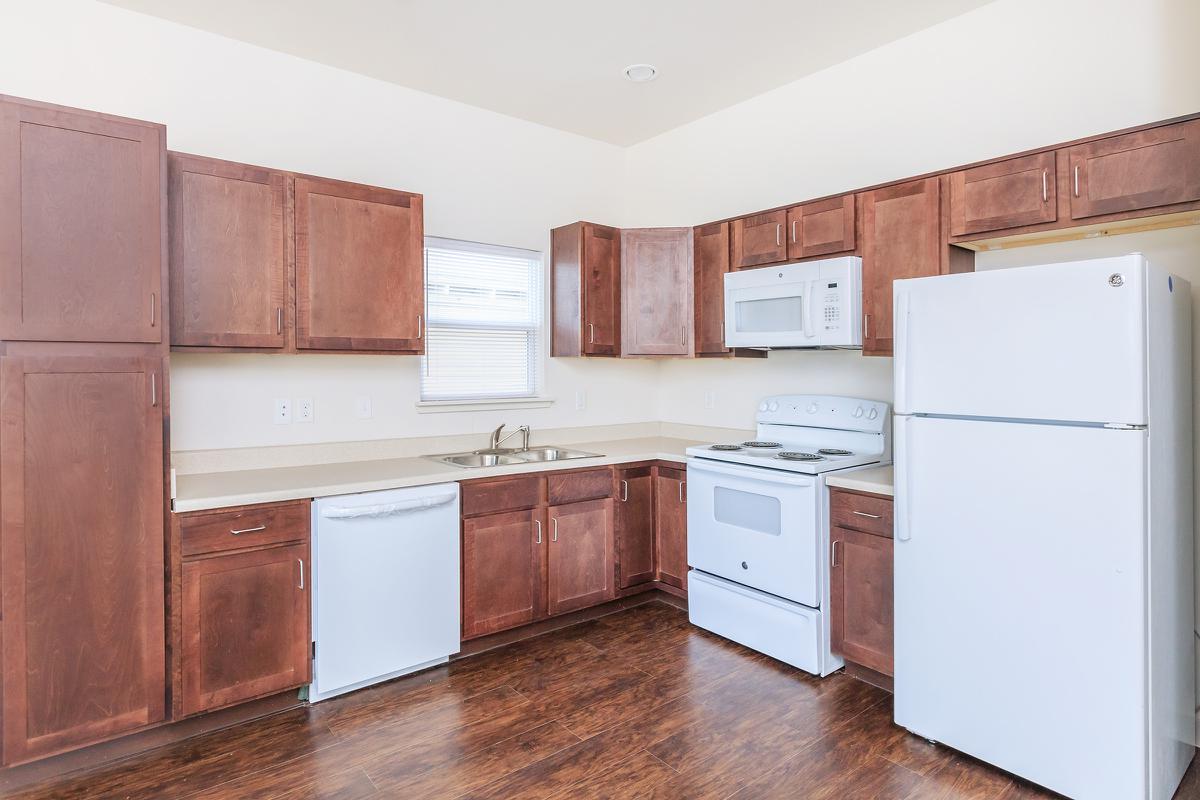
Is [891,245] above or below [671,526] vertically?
above

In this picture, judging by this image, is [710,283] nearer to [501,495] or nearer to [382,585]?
[501,495]

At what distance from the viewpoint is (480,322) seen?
379 centimetres

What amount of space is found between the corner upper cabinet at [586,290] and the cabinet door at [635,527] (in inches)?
31.1

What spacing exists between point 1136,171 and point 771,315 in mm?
1483

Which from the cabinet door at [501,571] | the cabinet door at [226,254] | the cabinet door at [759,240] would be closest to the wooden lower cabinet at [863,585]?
the cabinet door at [759,240]

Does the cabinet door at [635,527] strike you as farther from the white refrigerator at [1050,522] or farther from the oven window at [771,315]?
the white refrigerator at [1050,522]

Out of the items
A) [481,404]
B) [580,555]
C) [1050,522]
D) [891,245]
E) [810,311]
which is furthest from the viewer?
[481,404]

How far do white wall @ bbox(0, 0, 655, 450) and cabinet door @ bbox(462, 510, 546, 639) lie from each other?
77 cm

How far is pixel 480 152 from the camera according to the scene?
12.4ft

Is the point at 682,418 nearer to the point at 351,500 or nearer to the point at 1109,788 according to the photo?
the point at 351,500

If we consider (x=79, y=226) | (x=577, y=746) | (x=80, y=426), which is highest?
(x=79, y=226)

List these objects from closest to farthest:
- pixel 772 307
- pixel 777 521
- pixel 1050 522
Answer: pixel 1050 522 → pixel 777 521 → pixel 772 307

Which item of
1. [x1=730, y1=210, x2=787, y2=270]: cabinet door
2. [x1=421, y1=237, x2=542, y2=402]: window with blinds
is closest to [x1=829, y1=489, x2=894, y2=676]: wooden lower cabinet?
[x1=730, y1=210, x2=787, y2=270]: cabinet door

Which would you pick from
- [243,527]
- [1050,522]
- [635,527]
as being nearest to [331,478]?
[243,527]
